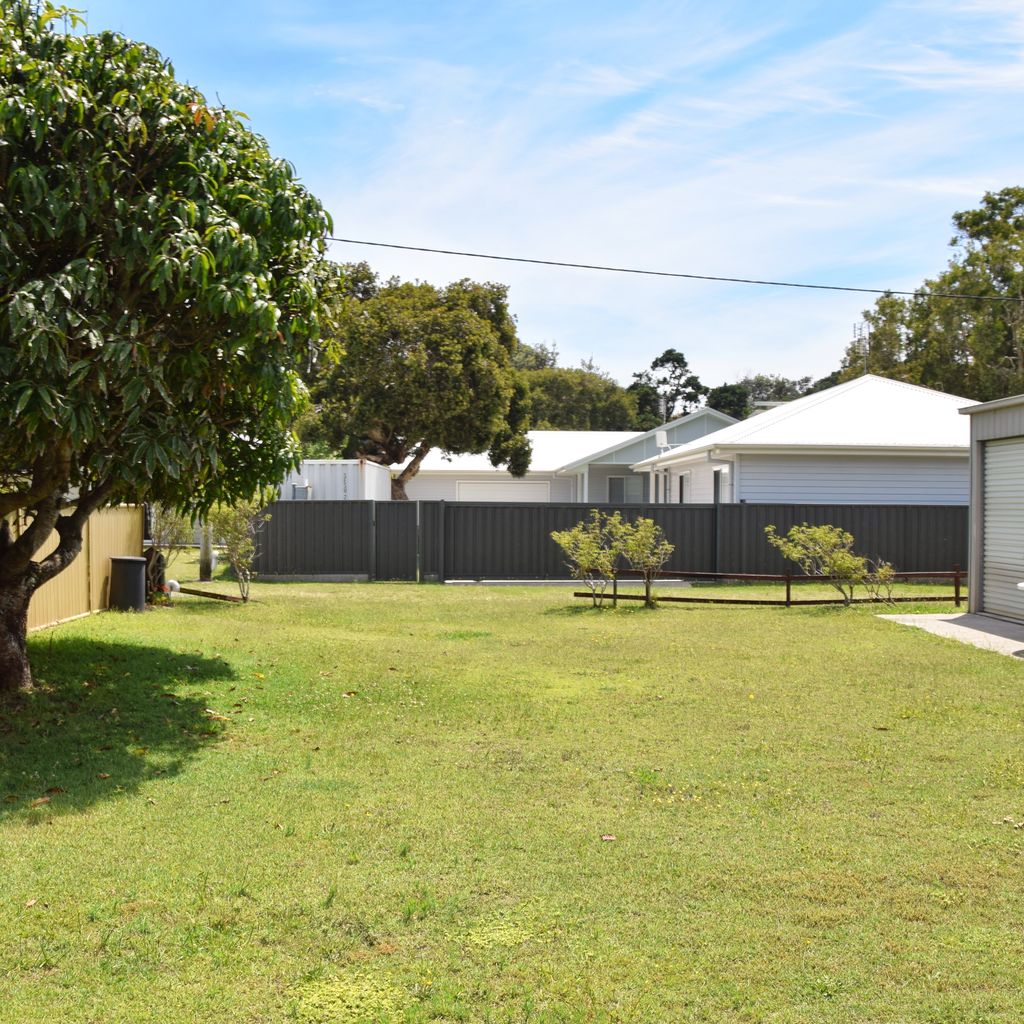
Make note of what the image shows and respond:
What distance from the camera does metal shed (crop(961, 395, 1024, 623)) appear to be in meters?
13.7

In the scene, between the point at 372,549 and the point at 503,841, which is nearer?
the point at 503,841

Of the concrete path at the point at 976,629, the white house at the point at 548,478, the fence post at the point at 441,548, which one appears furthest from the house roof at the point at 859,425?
the white house at the point at 548,478

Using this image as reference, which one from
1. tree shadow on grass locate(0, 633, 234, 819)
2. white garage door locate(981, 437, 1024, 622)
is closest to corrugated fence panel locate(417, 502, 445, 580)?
white garage door locate(981, 437, 1024, 622)

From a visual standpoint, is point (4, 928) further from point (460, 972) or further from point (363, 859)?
point (460, 972)

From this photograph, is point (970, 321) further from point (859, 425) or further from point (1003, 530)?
point (1003, 530)

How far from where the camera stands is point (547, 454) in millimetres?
40281

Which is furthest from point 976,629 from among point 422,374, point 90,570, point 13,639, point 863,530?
point 422,374

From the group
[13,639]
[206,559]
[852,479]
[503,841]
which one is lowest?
[503,841]

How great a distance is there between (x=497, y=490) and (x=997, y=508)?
2561 centimetres

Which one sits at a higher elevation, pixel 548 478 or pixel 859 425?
pixel 859 425

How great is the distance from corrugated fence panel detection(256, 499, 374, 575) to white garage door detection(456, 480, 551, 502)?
16.9 metres

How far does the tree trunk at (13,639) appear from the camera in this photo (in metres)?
7.82

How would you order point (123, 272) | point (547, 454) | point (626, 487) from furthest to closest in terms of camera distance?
1. point (547, 454)
2. point (626, 487)
3. point (123, 272)

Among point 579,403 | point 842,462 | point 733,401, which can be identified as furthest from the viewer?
point 733,401
